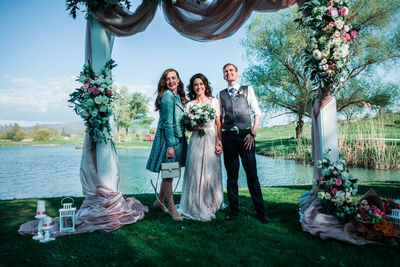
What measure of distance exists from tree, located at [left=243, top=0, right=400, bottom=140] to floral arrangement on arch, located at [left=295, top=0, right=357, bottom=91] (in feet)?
35.4

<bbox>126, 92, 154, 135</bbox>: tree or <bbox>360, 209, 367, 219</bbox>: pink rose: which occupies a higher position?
<bbox>126, 92, 154, 135</bbox>: tree

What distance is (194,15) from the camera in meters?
4.04

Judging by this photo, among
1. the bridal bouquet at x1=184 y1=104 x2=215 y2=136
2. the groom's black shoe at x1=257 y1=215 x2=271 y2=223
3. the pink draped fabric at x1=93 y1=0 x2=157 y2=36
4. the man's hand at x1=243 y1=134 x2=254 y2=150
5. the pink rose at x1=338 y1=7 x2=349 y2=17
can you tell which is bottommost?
the groom's black shoe at x1=257 y1=215 x2=271 y2=223

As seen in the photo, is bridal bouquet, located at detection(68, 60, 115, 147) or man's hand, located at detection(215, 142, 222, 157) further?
man's hand, located at detection(215, 142, 222, 157)

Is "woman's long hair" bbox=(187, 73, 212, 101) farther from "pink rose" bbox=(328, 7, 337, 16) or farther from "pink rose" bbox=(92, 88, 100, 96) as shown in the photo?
"pink rose" bbox=(328, 7, 337, 16)

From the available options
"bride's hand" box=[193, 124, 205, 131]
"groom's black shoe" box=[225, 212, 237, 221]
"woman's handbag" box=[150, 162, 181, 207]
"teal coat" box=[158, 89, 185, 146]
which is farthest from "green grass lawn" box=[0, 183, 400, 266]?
"bride's hand" box=[193, 124, 205, 131]

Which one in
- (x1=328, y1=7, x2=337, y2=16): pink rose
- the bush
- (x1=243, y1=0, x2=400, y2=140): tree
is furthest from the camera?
the bush

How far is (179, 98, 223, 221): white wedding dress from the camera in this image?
3949mm

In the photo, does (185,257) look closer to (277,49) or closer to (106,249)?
(106,249)

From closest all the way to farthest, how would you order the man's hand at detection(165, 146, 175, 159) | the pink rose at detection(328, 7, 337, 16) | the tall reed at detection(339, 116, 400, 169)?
1. the pink rose at detection(328, 7, 337, 16)
2. the man's hand at detection(165, 146, 175, 159)
3. the tall reed at detection(339, 116, 400, 169)

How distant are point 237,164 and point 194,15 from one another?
2298 millimetres

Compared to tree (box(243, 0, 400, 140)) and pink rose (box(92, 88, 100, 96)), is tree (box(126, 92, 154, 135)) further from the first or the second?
pink rose (box(92, 88, 100, 96))

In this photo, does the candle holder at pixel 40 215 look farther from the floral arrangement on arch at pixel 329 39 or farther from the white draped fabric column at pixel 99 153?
the floral arrangement on arch at pixel 329 39

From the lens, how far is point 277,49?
50.5ft
